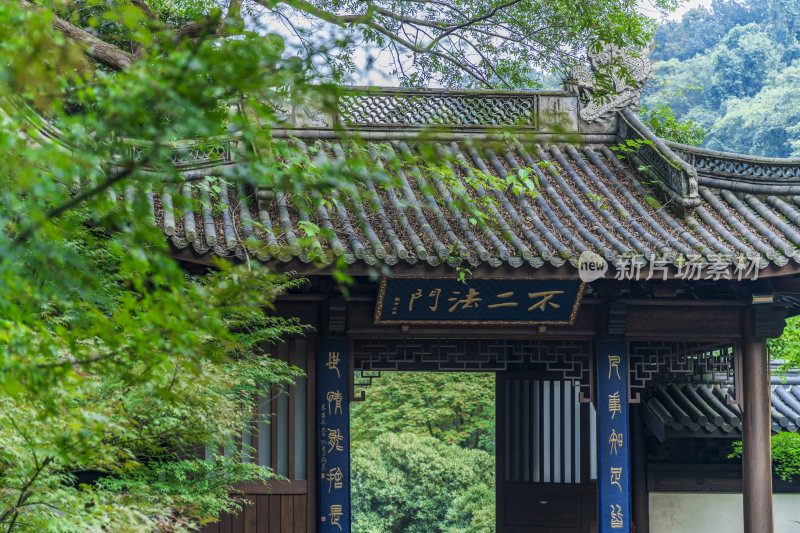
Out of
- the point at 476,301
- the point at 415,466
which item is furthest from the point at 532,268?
the point at 415,466

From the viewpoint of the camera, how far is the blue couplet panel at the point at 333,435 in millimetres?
7336

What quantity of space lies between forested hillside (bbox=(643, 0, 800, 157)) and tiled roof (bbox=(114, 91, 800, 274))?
70.9 feet

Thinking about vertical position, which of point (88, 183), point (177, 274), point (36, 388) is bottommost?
point (36, 388)

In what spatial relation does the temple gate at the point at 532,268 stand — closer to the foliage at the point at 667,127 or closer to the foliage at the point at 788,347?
the foliage at the point at 788,347

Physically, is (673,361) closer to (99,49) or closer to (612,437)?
(612,437)

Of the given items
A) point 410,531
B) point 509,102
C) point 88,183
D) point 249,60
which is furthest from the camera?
point 410,531

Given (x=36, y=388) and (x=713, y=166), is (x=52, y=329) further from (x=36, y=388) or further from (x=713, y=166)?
(x=713, y=166)

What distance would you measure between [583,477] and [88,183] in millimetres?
7183

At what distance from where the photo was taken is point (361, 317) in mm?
7570

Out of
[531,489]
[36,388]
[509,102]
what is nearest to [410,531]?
[531,489]

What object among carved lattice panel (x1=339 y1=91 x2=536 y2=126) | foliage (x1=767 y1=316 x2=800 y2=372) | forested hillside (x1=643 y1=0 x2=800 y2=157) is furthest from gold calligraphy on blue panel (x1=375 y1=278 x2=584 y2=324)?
forested hillside (x1=643 y1=0 x2=800 y2=157)

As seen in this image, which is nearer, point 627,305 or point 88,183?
point 88,183

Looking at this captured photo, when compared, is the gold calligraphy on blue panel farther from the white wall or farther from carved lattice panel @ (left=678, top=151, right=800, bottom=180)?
the white wall

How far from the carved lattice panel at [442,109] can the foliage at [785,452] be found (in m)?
4.19
